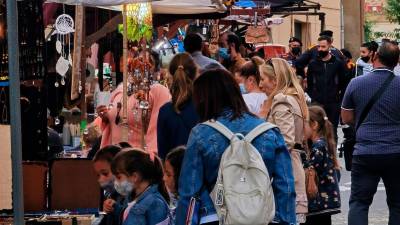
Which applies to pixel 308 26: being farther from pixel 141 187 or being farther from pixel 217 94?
pixel 217 94

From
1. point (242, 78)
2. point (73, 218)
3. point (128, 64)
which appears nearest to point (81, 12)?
point (128, 64)

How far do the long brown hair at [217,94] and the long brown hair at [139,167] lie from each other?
77 cm

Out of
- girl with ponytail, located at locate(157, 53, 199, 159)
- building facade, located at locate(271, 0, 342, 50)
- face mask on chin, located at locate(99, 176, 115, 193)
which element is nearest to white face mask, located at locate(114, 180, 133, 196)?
face mask on chin, located at locate(99, 176, 115, 193)

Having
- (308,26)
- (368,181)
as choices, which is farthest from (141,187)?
(308,26)

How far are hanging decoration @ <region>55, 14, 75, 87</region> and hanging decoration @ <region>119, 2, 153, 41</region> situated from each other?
1.72ft

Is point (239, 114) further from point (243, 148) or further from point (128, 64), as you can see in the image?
point (128, 64)

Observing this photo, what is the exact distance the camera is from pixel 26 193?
782 cm

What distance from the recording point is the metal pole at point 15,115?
4.50m

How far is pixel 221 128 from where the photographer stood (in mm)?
5477

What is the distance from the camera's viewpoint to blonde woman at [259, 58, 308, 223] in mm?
8234

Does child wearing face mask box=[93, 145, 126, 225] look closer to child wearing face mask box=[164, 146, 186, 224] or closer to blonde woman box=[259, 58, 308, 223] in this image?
child wearing face mask box=[164, 146, 186, 224]

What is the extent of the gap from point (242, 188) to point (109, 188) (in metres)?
1.73

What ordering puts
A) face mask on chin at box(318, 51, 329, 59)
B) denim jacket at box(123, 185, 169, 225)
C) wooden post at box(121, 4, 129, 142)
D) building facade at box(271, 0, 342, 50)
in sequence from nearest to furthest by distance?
denim jacket at box(123, 185, 169, 225) → wooden post at box(121, 4, 129, 142) → face mask on chin at box(318, 51, 329, 59) → building facade at box(271, 0, 342, 50)

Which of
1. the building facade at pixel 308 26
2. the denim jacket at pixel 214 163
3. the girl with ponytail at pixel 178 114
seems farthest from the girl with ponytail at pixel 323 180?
the building facade at pixel 308 26
